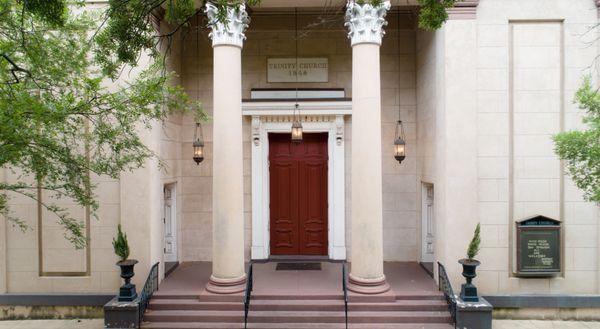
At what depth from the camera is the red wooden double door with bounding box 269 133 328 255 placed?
10.3 meters

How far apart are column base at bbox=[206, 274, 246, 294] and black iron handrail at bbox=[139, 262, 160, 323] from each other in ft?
3.87

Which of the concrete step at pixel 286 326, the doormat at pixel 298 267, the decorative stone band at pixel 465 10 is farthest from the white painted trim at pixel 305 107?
the concrete step at pixel 286 326

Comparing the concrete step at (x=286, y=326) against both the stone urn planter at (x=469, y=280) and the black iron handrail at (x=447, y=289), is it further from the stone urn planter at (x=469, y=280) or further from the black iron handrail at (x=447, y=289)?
the stone urn planter at (x=469, y=280)

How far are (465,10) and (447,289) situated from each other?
5923 millimetres

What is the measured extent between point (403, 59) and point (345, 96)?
6.20 ft

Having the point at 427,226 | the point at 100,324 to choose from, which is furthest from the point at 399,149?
the point at 100,324

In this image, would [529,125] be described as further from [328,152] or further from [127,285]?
[127,285]

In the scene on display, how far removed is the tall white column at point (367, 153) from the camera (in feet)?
25.2

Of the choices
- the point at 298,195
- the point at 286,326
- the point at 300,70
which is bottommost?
the point at 286,326

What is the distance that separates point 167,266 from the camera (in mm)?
9547

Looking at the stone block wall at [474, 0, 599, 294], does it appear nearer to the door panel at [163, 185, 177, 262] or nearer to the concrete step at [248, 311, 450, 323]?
the concrete step at [248, 311, 450, 323]

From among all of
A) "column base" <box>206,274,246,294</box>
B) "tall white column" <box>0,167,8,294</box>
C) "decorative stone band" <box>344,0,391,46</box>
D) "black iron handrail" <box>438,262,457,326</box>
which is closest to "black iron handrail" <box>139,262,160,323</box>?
"column base" <box>206,274,246,294</box>

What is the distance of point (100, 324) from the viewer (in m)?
7.81

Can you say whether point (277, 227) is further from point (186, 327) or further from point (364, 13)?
point (364, 13)
